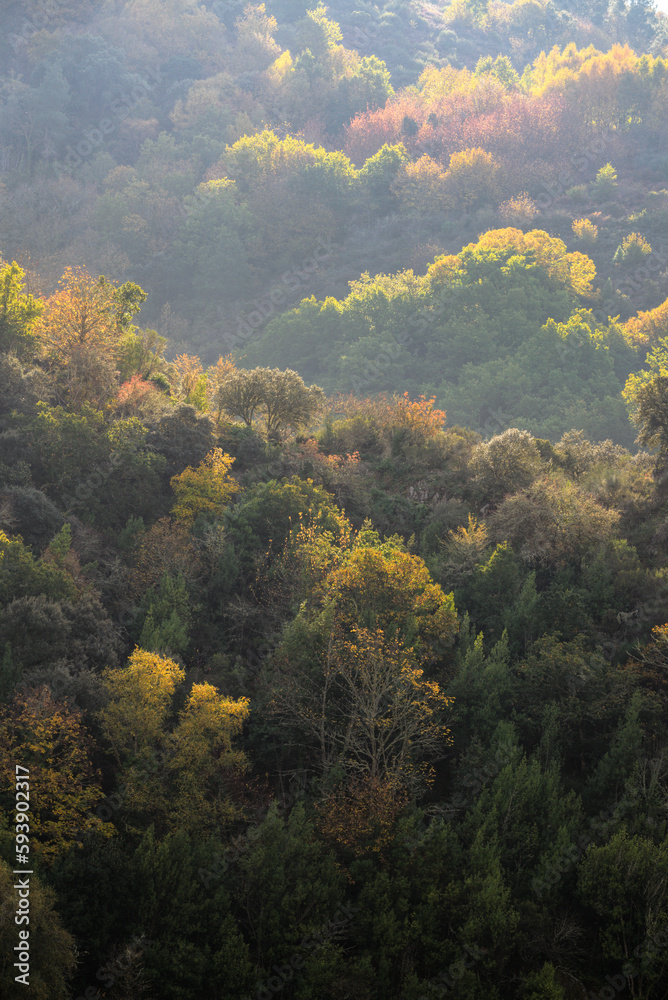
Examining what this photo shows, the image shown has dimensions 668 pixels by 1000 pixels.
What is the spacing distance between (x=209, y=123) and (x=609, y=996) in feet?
341

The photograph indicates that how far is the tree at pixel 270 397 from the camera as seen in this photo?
44.2 m

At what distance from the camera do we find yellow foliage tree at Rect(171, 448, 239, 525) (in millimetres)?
36250

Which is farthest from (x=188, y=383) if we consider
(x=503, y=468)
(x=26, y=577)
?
(x=26, y=577)

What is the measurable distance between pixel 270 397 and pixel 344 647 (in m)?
20.0

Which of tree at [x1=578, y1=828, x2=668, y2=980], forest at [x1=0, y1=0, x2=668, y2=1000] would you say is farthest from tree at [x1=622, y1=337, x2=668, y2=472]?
tree at [x1=578, y1=828, x2=668, y2=980]

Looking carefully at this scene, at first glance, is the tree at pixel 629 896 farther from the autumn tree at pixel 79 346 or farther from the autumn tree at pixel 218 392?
the autumn tree at pixel 79 346

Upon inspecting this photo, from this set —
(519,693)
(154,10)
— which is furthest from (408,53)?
(519,693)

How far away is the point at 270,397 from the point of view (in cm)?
4434

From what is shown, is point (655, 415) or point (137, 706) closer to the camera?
point (137, 706)

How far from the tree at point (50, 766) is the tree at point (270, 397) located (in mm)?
22617

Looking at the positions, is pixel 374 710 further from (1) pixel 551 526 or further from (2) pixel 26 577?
(1) pixel 551 526

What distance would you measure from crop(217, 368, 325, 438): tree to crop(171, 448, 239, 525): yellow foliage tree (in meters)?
6.50

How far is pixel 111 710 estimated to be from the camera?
25469 millimetres

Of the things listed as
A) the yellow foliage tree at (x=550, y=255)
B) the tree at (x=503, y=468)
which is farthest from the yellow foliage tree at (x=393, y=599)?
the yellow foliage tree at (x=550, y=255)
